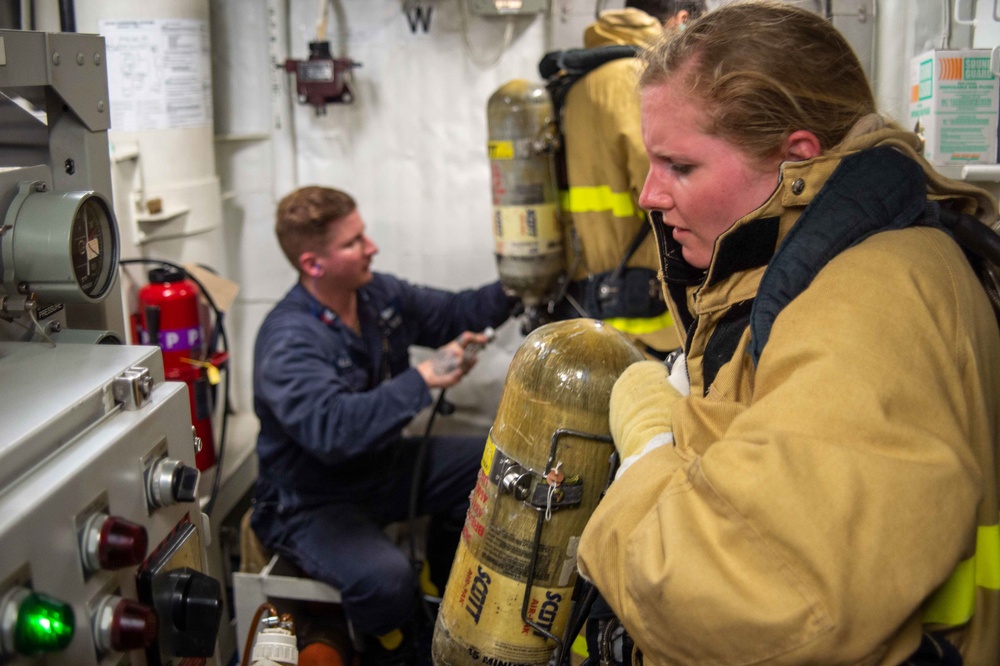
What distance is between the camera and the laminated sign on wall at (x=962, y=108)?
2045 mm

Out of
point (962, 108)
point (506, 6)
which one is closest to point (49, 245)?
point (962, 108)

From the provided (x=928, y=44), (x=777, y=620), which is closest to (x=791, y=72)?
(x=777, y=620)

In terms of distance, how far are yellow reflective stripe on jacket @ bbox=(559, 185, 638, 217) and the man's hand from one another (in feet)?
1.67

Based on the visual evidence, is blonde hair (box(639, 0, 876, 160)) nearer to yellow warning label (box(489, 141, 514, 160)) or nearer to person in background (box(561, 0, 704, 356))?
person in background (box(561, 0, 704, 356))

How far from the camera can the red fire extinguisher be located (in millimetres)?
2646

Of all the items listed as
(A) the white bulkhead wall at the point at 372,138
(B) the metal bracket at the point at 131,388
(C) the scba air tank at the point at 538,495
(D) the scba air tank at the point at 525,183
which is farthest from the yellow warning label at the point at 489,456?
(A) the white bulkhead wall at the point at 372,138

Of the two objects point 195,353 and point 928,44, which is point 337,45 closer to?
point 195,353

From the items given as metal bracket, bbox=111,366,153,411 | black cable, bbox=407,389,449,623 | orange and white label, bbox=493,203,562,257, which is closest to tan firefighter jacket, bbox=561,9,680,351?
orange and white label, bbox=493,203,562,257

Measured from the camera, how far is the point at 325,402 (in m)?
2.43

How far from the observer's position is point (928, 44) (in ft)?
7.57

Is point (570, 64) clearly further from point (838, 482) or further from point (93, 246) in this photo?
point (838, 482)

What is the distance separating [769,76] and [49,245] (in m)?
1.07

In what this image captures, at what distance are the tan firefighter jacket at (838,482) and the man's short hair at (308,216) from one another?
70.0 inches

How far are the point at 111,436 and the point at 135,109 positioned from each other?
2.00m
